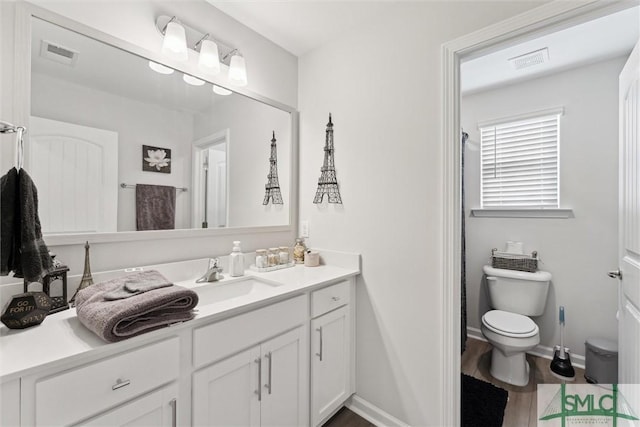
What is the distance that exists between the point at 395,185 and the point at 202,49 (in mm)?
1279

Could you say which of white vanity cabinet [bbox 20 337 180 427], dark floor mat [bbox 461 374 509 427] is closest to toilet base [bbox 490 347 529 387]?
dark floor mat [bbox 461 374 509 427]

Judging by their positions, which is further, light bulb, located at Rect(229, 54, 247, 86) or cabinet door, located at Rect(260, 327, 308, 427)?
light bulb, located at Rect(229, 54, 247, 86)

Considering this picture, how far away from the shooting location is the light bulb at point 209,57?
5.03 ft

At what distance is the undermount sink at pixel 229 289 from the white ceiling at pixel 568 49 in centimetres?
222

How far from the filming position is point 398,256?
1610 mm

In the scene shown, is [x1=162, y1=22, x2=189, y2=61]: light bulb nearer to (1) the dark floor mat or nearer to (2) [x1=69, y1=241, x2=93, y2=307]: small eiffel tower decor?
(2) [x1=69, y1=241, x2=93, y2=307]: small eiffel tower decor

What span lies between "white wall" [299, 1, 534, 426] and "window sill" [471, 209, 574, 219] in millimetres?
1525

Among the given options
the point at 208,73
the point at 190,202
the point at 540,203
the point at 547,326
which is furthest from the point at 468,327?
the point at 208,73

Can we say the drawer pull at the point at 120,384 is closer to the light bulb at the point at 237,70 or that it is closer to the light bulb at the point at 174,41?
the light bulb at the point at 174,41

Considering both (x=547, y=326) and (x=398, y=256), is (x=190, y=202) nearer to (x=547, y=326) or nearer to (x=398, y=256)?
(x=398, y=256)

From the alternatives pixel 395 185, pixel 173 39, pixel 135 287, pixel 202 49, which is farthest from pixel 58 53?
pixel 395 185

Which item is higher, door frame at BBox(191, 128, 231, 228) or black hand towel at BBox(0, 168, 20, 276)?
door frame at BBox(191, 128, 231, 228)

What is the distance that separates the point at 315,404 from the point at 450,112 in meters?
1.63

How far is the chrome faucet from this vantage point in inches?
57.4
